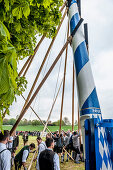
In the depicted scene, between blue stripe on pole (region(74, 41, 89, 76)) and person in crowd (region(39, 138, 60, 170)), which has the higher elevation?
blue stripe on pole (region(74, 41, 89, 76))

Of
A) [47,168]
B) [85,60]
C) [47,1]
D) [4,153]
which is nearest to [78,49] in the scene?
[85,60]

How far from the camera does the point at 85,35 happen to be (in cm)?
238

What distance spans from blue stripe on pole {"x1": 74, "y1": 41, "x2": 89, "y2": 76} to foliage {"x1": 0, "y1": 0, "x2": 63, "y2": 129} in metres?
0.72

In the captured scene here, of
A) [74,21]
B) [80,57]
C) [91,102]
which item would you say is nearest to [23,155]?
[91,102]

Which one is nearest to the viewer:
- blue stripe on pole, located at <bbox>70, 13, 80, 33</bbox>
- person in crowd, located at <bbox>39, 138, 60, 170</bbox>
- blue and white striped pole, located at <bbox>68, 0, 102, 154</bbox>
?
blue and white striped pole, located at <bbox>68, 0, 102, 154</bbox>

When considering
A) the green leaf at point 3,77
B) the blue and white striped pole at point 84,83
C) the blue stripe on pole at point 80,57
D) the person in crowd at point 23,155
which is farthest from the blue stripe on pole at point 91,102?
the person in crowd at point 23,155

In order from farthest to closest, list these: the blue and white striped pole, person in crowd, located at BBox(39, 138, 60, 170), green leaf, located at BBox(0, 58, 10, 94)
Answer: person in crowd, located at BBox(39, 138, 60, 170) → the blue and white striped pole → green leaf, located at BBox(0, 58, 10, 94)

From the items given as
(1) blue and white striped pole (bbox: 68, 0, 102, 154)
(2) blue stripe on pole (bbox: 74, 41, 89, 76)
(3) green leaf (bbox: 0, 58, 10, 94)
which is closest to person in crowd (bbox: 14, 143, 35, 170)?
(1) blue and white striped pole (bbox: 68, 0, 102, 154)

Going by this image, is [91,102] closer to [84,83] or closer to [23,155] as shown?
[84,83]

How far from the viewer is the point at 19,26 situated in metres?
2.46

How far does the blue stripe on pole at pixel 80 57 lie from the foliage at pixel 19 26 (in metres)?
0.72

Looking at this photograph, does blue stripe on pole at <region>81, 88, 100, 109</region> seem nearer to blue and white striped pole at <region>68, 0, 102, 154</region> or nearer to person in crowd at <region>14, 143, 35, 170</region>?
blue and white striped pole at <region>68, 0, 102, 154</region>

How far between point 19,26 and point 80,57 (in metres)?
1.15

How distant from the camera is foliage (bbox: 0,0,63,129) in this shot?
0.92 meters
